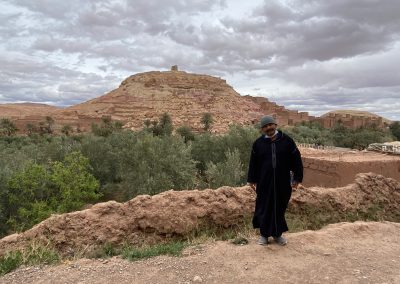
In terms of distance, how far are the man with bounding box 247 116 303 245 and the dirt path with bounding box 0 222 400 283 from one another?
24 centimetres

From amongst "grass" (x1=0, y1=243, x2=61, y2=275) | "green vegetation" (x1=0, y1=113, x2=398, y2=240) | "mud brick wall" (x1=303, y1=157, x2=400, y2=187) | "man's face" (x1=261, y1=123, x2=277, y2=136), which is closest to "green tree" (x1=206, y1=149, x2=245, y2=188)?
"green vegetation" (x1=0, y1=113, x2=398, y2=240)

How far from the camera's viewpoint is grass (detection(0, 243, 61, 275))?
13.4ft

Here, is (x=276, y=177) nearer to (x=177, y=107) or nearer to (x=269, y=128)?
(x=269, y=128)

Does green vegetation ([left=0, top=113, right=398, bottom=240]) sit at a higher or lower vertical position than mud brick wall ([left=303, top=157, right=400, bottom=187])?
lower

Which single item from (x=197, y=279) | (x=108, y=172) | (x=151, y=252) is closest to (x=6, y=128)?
(x=108, y=172)

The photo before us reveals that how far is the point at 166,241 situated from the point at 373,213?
394cm

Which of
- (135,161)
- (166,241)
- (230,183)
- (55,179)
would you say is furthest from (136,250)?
(135,161)

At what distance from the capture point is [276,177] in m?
4.54

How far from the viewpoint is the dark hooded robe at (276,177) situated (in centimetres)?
453

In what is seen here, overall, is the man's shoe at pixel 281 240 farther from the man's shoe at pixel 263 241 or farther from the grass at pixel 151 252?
the grass at pixel 151 252

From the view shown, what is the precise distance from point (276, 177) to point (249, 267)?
3.87ft

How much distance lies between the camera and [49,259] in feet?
13.9

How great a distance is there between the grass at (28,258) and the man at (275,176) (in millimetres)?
2567

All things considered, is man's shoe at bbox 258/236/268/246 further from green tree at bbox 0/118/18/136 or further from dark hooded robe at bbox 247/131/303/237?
green tree at bbox 0/118/18/136
